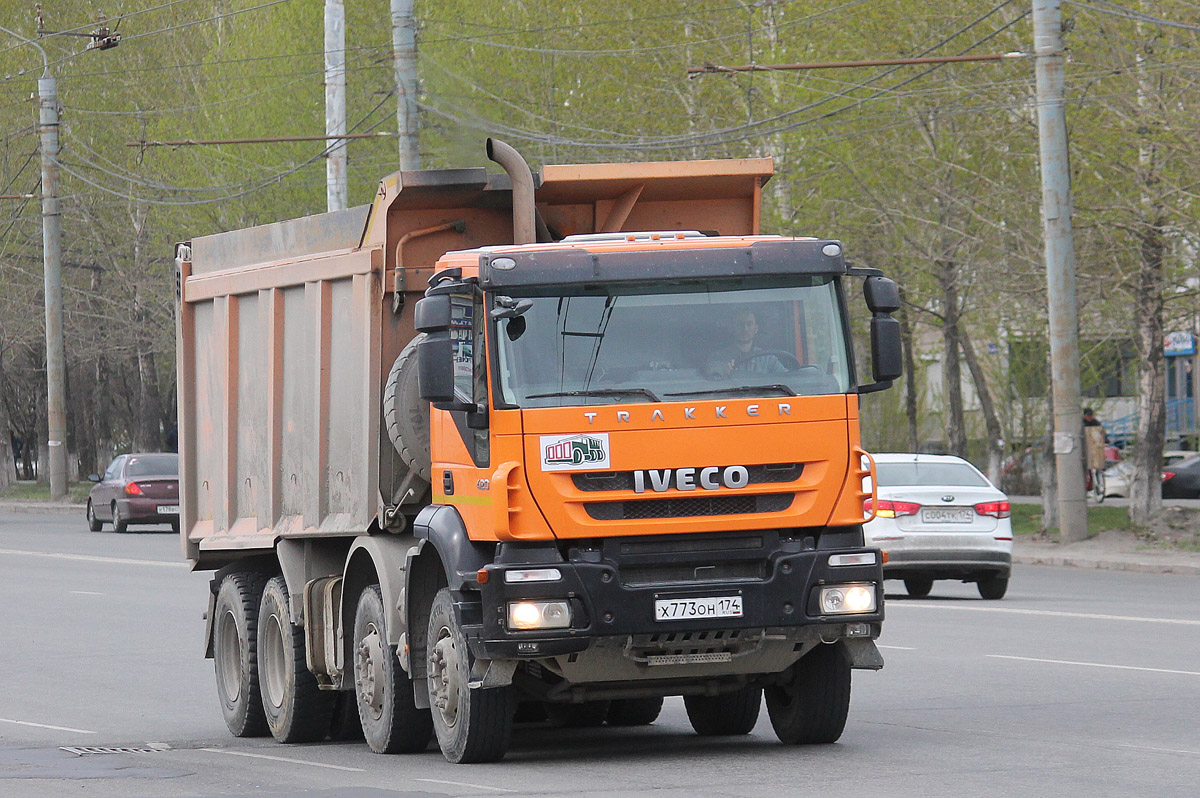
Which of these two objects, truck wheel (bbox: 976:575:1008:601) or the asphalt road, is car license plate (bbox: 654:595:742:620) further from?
truck wheel (bbox: 976:575:1008:601)

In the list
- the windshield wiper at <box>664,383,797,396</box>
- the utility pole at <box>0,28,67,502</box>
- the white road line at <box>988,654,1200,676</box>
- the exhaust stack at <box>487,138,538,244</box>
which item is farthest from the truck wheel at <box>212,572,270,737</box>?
the utility pole at <box>0,28,67,502</box>

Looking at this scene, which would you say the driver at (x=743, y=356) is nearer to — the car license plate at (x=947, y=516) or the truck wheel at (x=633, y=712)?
the truck wheel at (x=633, y=712)

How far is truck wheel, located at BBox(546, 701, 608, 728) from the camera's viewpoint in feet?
39.2

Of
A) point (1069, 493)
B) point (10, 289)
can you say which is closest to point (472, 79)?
point (1069, 493)

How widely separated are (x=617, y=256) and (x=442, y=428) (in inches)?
48.5

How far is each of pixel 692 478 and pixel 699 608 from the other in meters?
0.60

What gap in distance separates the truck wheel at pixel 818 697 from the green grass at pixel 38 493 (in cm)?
3942

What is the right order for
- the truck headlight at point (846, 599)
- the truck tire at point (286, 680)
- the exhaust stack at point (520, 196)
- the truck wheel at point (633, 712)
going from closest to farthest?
the truck headlight at point (846, 599)
the exhaust stack at point (520, 196)
the truck tire at point (286, 680)
the truck wheel at point (633, 712)

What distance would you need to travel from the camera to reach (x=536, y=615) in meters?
9.09

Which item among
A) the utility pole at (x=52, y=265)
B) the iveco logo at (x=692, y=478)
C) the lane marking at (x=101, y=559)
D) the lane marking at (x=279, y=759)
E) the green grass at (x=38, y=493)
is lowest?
the lane marking at (x=279, y=759)

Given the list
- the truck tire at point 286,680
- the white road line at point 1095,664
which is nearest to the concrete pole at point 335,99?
the white road line at point 1095,664

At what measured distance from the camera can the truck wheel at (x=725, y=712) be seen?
10.9 metres

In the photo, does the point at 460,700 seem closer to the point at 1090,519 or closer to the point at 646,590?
the point at 646,590

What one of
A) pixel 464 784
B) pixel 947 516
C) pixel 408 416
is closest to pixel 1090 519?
pixel 947 516
